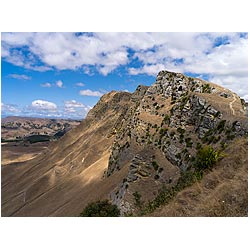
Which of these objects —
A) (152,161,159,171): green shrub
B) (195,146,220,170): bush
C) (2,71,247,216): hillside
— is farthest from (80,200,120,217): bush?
(195,146,220,170): bush

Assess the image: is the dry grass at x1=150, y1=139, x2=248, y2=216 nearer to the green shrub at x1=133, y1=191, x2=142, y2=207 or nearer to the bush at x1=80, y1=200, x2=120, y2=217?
the green shrub at x1=133, y1=191, x2=142, y2=207

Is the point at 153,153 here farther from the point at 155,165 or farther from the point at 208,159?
the point at 208,159

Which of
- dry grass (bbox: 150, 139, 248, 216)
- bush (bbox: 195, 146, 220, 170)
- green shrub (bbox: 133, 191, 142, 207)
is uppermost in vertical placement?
bush (bbox: 195, 146, 220, 170)

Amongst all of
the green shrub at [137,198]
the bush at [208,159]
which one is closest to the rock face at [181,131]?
the green shrub at [137,198]

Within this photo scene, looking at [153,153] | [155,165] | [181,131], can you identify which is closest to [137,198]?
[155,165]

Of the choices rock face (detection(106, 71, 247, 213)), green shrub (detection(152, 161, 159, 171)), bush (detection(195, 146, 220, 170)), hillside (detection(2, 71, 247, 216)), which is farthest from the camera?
green shrub (detection(152, 161, 159, 171))

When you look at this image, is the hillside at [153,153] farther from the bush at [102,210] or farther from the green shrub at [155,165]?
the bush at [102,210]
